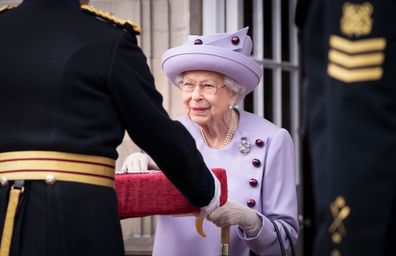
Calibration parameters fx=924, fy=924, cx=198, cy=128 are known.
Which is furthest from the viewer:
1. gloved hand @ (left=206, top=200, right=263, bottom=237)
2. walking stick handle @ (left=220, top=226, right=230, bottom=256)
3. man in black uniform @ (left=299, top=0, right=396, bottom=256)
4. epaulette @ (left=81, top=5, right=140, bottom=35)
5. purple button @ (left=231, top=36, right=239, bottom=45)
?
purple button @ (left=231, top=36, right=239, bottom=45)

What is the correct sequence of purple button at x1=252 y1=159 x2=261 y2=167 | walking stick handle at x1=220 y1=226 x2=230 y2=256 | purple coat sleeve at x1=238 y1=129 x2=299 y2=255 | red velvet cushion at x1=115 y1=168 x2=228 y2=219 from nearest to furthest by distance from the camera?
red velvet cushion at x1=115 y1=168 x2=228 y2=219 → walking stick handle at x1=220 y1=226 x2=230 y2=256 → purple coat sleeve at x1=238 y1=129 x2=299 y2=255 → purple button at x1=252 y1=159 x2=261 y2=167

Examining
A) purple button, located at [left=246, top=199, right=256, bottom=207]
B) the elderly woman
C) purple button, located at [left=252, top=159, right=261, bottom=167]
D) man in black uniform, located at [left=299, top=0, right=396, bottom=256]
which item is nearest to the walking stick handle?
the elderly woman

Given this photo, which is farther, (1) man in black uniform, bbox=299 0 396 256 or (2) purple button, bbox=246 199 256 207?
(2) purple button, bbox=246 199 256 207

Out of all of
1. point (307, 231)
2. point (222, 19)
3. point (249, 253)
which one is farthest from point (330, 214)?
point (222, 19)

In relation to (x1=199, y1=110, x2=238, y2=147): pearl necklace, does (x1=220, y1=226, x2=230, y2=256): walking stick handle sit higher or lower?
lower

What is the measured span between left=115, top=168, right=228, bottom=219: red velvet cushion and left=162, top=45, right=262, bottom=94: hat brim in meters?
0.82

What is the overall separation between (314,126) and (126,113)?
3.27ft

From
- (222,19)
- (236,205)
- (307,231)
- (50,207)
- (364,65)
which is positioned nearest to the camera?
(364,65)

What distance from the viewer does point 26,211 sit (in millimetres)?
2822

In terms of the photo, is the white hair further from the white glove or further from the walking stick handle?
the walking stick handle

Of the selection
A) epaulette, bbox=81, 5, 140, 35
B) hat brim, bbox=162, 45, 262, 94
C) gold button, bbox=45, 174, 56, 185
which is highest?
epaulette, bbox=81, 5, 140, 35

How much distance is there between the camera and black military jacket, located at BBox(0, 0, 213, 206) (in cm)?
282

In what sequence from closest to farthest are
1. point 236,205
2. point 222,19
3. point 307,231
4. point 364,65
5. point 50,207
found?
1. point 364,65
2. point 307,231
3. point 50,207
4. point 236,205
5. point 222,19

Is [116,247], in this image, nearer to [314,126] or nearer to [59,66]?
[59,66]
